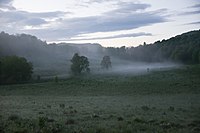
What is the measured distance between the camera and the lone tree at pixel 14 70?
80188 millimetres

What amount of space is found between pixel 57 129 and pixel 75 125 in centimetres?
208

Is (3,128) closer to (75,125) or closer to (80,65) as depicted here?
(75,125)

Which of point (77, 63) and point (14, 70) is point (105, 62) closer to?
point (77, 63)

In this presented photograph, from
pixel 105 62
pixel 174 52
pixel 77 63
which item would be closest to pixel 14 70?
pixel 77 63

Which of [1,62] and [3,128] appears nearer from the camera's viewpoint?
[3,128]

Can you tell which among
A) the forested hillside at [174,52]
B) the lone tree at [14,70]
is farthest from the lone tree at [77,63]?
the forested hillside at [174,52]

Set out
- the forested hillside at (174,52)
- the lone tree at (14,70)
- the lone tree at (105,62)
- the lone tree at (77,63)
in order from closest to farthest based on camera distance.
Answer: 1. the lone tree at (14,70)
2. the lone tree at (77,63)
3. the lone tree at (105,62)
4. the forested hillside at (174,52)

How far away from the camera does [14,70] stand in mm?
81312

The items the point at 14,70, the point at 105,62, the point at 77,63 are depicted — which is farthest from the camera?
the point at 105,62

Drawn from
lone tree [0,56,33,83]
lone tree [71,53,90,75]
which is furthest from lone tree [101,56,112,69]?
lone tree [0,56,33,83]

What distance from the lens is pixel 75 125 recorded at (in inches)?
620

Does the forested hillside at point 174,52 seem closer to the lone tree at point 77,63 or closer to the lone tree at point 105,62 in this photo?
the lone tree at point 105,62

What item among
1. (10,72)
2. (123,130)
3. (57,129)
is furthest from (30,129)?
(10,72)

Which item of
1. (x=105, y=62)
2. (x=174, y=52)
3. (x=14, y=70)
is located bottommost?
(x=14, y=70)
